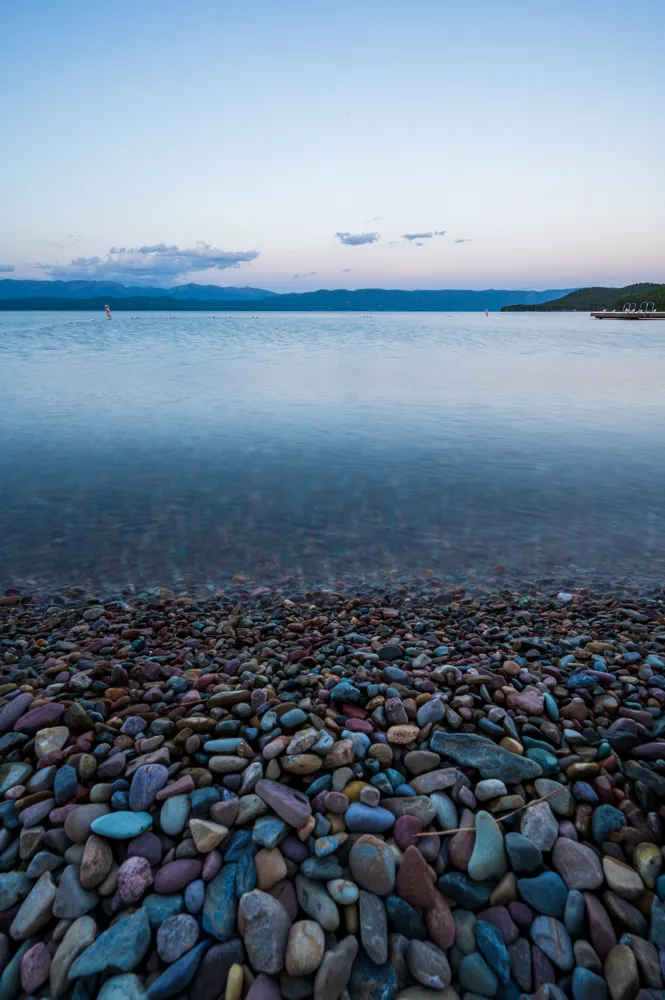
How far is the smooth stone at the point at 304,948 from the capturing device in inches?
87.3

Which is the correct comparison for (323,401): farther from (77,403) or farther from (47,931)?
(47,931)

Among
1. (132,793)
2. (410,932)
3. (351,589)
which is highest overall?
(132,793)

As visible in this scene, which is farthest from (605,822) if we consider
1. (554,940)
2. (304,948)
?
(304,948)

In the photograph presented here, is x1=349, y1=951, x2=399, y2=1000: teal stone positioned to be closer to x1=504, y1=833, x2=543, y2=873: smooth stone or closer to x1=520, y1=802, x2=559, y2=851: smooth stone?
x1=504, y1=833, x2=543, y2=873: smooth stone

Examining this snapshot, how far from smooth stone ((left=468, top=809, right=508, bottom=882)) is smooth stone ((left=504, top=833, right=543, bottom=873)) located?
4 cm

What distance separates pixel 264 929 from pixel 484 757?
4.77ft

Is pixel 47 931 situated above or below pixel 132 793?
below

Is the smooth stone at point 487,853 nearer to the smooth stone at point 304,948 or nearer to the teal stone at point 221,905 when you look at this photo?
the smooth stone at point 304,948

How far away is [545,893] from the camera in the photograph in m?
2.47

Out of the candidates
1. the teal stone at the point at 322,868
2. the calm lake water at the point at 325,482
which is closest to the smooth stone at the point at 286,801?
the teal stone at the point at 322,868

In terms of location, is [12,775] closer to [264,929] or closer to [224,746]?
[224,746]

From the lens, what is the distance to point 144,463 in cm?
1145

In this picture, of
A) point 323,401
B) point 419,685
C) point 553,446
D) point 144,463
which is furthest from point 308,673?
point 323,401

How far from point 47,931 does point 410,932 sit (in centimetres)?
163
